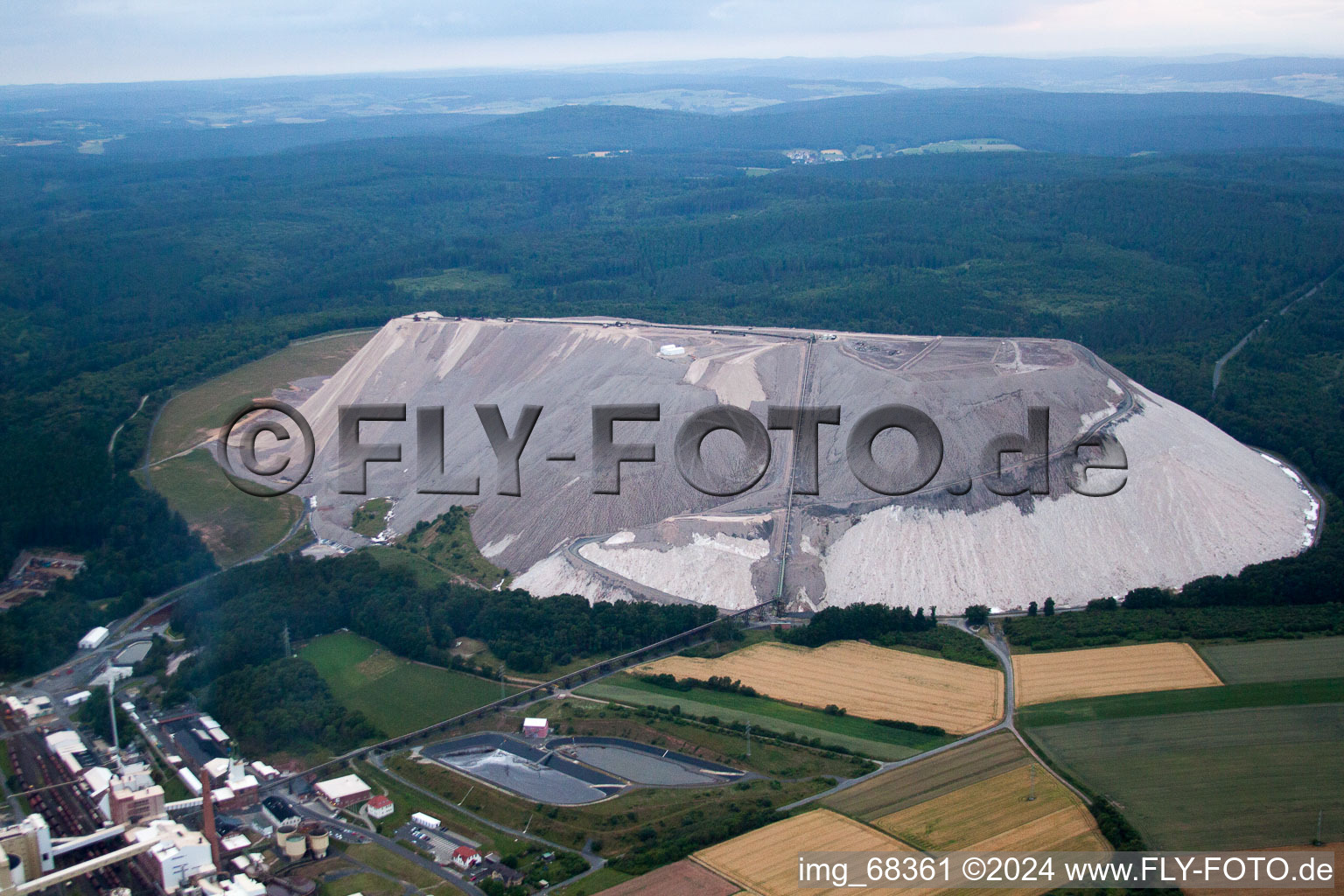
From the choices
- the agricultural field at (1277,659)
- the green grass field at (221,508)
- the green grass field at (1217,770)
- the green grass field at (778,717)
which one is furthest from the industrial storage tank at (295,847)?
the agricultural field at (1277,659)

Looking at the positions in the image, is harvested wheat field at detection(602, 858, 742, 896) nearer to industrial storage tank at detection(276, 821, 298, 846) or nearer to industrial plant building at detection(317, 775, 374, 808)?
industrial storage tank at detection(276, 821, 298, 846)

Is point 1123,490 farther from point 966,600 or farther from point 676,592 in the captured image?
point 676,592

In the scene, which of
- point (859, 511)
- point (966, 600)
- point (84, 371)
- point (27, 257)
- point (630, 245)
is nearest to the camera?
point (966, 600)

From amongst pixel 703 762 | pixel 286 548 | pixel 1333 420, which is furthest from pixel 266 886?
pixel 1333 420

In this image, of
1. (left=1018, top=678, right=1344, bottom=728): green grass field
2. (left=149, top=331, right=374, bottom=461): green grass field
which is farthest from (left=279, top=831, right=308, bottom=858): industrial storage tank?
(left=149, top=331, right=374, bottom=461): green grass field

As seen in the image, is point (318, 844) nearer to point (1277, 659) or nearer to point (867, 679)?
point (867, 679)

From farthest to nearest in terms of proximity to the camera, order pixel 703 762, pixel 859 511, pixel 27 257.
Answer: pixel 27 257 → pixel 859 511 → pixel 703 762
